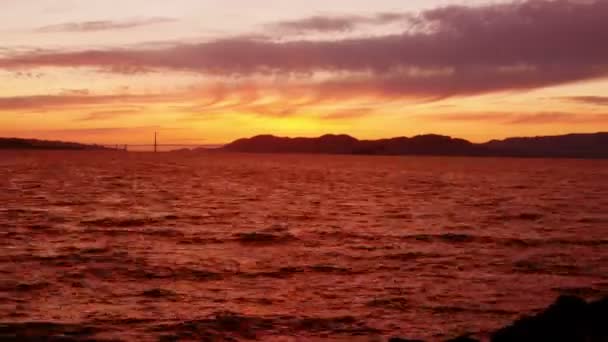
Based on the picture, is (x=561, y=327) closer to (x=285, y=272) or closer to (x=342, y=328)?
(x=342, y=328)

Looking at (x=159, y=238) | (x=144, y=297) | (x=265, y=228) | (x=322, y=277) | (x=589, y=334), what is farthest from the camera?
(x=265, y=228)

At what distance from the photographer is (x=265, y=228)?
3875cm

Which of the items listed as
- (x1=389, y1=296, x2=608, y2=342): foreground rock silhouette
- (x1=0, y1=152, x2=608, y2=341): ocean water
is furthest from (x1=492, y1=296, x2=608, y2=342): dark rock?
(x1=0, y1=152, x2=608, y2=341): ocean water

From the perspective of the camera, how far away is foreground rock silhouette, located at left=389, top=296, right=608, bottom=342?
43.1 feet

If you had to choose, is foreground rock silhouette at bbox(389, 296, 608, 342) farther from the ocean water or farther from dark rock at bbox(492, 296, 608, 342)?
the ocean water

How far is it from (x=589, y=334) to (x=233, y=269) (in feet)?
46.8

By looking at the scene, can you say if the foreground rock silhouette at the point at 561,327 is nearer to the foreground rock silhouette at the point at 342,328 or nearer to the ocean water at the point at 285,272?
the foreground rock silhouette at the point at 342,328

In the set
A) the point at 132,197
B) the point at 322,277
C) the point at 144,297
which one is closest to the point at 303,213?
the point at 132,197

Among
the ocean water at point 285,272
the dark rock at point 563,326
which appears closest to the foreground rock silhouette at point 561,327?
the dark rock at point 563,326

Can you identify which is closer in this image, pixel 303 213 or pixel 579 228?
pixel 579 228

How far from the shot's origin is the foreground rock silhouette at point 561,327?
13133 mm

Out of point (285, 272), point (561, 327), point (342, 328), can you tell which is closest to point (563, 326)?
point (561, 327)

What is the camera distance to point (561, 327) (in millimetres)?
13305

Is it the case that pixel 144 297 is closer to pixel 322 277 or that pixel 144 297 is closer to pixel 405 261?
pixel 322 277
